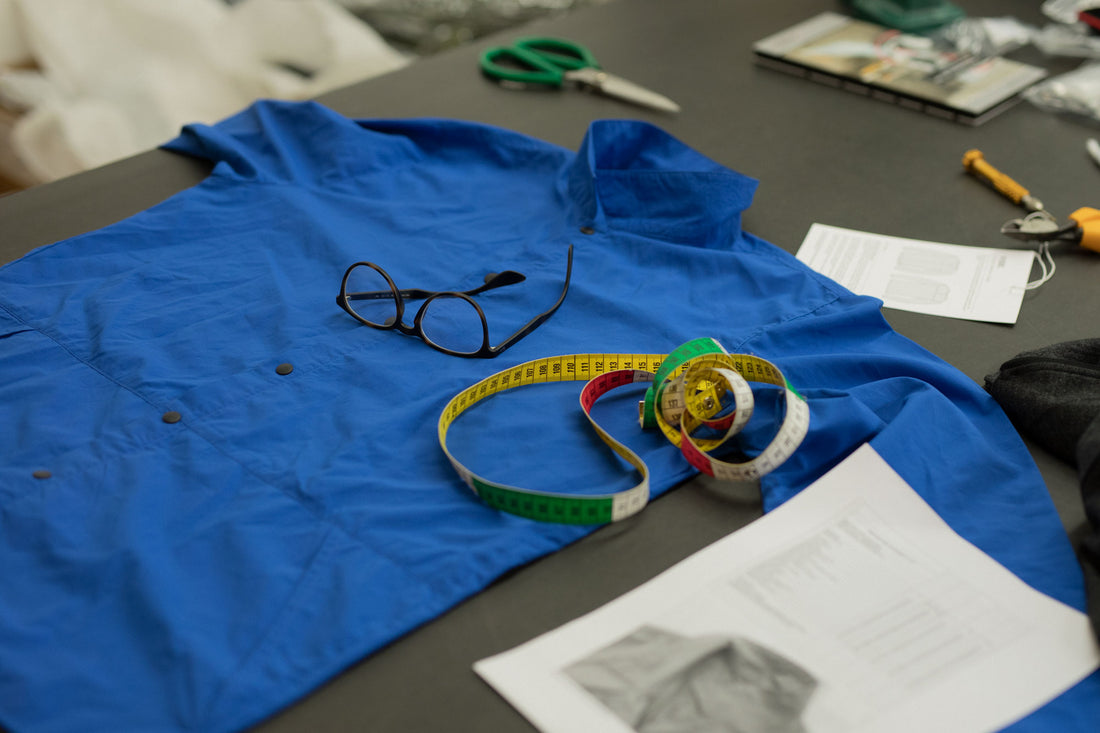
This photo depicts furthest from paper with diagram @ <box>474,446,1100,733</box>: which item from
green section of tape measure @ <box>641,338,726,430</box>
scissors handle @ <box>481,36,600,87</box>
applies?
scissors handle @ <box>481,36,600,87</box>

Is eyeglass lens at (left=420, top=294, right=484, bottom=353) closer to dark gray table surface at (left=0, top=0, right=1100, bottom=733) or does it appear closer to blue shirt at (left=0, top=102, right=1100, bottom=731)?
blue shirt at (left=0, top=102, right=1100, bottom=731)

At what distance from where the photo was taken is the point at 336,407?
2.78ft

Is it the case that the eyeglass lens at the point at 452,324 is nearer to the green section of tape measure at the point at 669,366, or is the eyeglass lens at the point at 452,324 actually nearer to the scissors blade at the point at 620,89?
the green section of tape measure at the point at 669,366

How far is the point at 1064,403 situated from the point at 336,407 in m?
0.67

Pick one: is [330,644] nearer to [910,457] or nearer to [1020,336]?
[910,457]

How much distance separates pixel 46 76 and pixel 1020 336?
6.30 feet

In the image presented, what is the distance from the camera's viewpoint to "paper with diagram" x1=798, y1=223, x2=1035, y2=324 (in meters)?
1.03

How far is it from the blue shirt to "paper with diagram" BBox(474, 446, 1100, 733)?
3cm

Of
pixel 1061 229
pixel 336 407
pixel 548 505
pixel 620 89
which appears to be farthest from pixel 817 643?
pixel 620 89

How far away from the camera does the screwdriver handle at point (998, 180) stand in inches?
46.7

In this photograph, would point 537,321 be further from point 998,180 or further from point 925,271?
point 998,180

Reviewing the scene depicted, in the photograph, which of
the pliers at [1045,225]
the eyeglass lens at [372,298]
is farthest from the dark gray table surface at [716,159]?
the eyeglass lens at [372,298]

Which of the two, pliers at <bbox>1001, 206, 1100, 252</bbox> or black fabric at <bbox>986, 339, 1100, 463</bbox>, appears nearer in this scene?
black fabric at <bbox>986, 339, 1100, 463</bbox>

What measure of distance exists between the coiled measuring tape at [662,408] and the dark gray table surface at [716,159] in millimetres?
28
